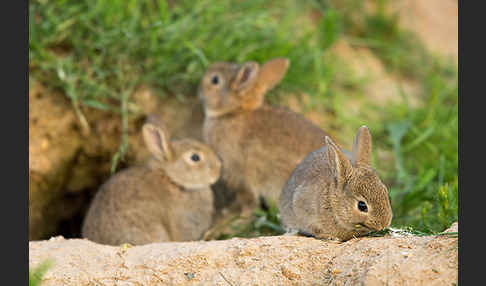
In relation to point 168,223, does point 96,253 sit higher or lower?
higher

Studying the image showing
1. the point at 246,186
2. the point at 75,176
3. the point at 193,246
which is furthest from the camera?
the point at 75,176

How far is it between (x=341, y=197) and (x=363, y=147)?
35 cm

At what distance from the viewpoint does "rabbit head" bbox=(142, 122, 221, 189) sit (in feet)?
16.4

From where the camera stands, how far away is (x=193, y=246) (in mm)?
3297

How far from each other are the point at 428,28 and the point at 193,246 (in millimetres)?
5741

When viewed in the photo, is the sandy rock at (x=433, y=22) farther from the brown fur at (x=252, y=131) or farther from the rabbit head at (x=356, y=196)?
the rabbit head at (x=356, y=196)

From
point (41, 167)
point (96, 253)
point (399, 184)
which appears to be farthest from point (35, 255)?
point (399, 184)

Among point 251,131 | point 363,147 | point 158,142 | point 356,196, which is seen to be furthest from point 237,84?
point 356,196

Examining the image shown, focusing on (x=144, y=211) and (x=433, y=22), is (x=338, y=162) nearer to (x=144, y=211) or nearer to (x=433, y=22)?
(x=144, y=211)

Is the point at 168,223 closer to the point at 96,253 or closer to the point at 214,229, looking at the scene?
the point at 214,229

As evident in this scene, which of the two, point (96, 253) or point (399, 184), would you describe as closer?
point (96, 253)

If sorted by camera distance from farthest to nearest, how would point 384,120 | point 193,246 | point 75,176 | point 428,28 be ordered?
point 428,28
point 384,120
point 75,176
point 193,246

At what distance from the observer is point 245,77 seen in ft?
17.1

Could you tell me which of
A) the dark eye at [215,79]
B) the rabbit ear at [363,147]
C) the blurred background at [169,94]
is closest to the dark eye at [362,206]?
the rabbit ear at [363,147]
